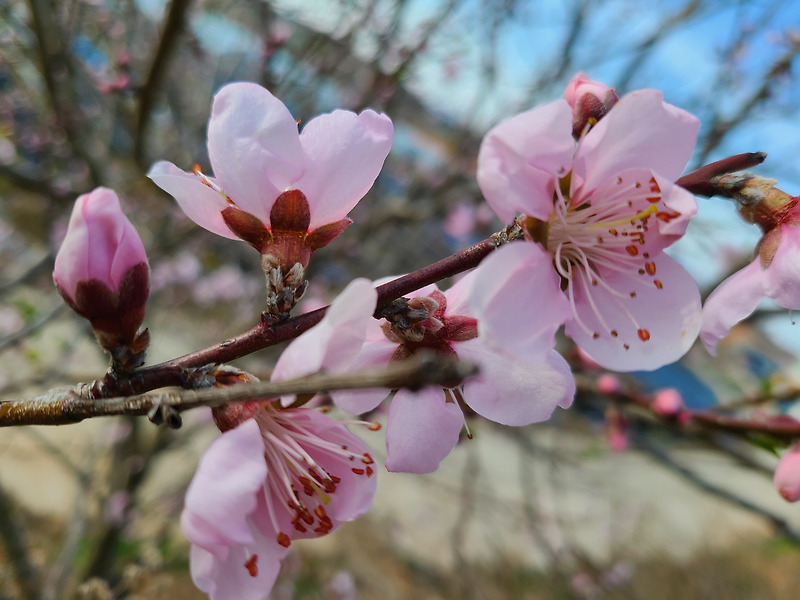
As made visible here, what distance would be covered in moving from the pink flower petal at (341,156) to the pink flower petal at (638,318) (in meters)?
0.32

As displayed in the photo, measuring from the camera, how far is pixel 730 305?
25.2 inches

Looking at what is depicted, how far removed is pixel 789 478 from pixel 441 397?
2.36 ft

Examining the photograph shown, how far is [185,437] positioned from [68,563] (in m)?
0.88

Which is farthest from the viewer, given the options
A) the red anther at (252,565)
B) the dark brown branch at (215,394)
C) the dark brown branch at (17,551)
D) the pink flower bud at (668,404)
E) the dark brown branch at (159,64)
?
the dark brown branch at (17,551)

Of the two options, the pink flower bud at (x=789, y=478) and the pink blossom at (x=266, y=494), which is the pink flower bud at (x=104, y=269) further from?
the pink flower bud at (x=789, y=478)

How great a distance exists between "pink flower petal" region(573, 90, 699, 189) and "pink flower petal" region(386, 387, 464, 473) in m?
0.35

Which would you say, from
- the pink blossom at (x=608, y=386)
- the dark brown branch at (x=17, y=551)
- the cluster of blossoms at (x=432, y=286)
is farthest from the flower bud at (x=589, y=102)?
the dark brown branch at (x=17, y=551)

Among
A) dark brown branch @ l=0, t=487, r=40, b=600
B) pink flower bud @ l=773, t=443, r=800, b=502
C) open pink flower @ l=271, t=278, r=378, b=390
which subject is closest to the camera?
open pink flower @ l=271, t=278, r=378, b=390

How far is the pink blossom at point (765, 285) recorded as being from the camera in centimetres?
63

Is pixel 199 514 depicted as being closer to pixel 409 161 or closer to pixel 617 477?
pixel 409 161

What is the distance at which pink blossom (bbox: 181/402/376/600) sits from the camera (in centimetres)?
49

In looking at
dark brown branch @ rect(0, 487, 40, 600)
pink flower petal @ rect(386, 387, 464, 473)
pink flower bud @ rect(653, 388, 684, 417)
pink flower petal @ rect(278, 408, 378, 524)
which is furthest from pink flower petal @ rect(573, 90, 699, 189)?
dark brown branch @ rect(0, 487, 40, 600)

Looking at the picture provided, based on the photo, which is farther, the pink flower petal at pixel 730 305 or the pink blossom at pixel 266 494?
the pink flower petal at pixel 730 305

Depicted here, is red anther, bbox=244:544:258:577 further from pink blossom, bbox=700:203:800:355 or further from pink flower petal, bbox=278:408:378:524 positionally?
pink blossom, bbox=700:203:800:355
